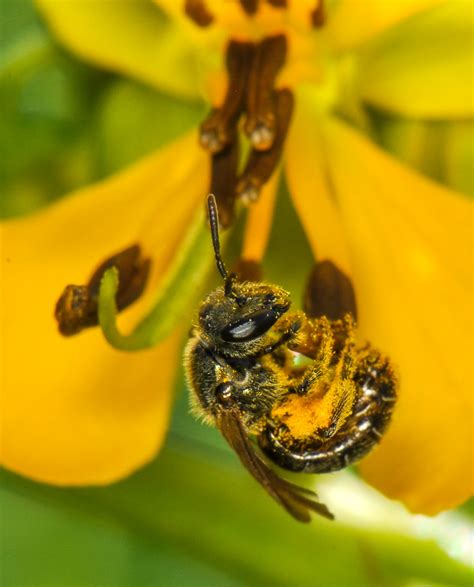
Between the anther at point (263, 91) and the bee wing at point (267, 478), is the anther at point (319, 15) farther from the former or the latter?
the bee wing at point (267, 478)

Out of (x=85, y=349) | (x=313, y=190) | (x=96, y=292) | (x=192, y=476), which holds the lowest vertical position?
(x=192, y=476)

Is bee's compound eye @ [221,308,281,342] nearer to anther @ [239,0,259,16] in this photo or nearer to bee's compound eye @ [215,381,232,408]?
bee's compound eye @ [215,381,232,408]

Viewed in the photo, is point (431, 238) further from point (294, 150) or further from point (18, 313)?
point (18, 313)

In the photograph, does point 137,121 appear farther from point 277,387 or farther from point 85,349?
point 277,387

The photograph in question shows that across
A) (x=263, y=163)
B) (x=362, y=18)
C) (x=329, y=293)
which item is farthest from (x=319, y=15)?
(x=329, y=293)

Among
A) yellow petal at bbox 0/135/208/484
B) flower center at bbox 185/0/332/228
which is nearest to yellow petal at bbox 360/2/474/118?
flower center at bbox 185/0/332/228
